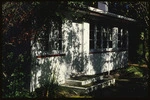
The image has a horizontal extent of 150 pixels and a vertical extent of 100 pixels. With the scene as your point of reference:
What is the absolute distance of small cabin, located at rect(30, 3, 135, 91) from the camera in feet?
30.2

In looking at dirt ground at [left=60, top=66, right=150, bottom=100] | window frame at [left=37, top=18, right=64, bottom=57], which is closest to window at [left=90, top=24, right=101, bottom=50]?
dirt ground at [left=60, top=66, right=150, bottom=100]

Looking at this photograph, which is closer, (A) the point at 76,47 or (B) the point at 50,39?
A: (B) the point at 50,39

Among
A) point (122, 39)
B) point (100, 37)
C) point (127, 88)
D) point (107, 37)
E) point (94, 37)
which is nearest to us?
point (127, 88)

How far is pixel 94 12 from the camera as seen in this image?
11492mm

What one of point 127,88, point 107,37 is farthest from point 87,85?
point 107,37

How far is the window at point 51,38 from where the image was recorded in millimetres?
9227

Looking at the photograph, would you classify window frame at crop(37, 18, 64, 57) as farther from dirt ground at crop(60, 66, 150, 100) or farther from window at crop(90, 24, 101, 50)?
window at crop(90, 24, 101, 50)

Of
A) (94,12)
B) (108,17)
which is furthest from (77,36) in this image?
(108,17)

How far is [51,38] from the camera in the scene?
988 cm

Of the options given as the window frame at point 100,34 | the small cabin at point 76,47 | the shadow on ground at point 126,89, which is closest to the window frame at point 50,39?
the small cabin at point 76,47

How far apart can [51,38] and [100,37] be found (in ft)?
15.3

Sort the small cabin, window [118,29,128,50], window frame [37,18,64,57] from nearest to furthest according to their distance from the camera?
window frame [37,18,64,57] → the small cabin → window [118,29,128,50]

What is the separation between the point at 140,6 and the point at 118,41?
7.26m

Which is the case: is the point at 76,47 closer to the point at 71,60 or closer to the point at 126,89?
the point at 71,60
